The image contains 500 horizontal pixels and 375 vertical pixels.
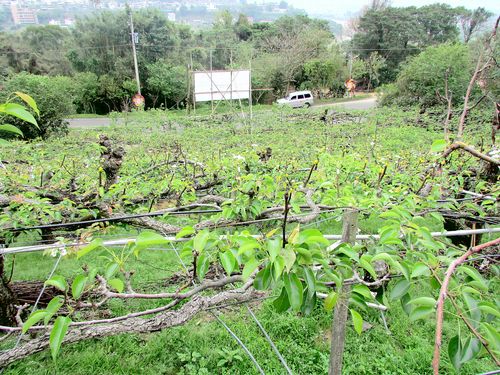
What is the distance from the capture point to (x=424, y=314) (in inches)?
33.5

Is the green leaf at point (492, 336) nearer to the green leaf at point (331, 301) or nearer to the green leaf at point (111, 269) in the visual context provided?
the green leaf at point (331, 301)

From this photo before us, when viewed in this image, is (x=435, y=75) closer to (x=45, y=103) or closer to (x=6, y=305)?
(x=45, y=103)

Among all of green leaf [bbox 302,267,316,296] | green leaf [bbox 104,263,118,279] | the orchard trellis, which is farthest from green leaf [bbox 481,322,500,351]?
green leaf [bbox 104,263,118,279]

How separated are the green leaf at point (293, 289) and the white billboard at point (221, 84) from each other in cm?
1370

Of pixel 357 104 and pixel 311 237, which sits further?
pixel 357 104

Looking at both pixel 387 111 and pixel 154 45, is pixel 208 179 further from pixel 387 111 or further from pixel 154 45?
pixel 154 45

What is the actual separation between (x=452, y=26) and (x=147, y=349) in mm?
39462

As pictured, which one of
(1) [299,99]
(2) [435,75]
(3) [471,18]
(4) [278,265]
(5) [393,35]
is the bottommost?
(1) [299,99]

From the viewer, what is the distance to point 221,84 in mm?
14336

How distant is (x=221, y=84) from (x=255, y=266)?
560 inches

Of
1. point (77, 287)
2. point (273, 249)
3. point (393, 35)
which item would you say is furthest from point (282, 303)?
point (393, 35)

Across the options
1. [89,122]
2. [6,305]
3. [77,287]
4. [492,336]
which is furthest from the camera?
[89,122]

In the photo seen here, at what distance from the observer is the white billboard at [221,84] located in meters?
14.1

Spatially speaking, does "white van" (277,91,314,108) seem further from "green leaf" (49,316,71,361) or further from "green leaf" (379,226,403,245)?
"green leaf" (49,316,71,361)
